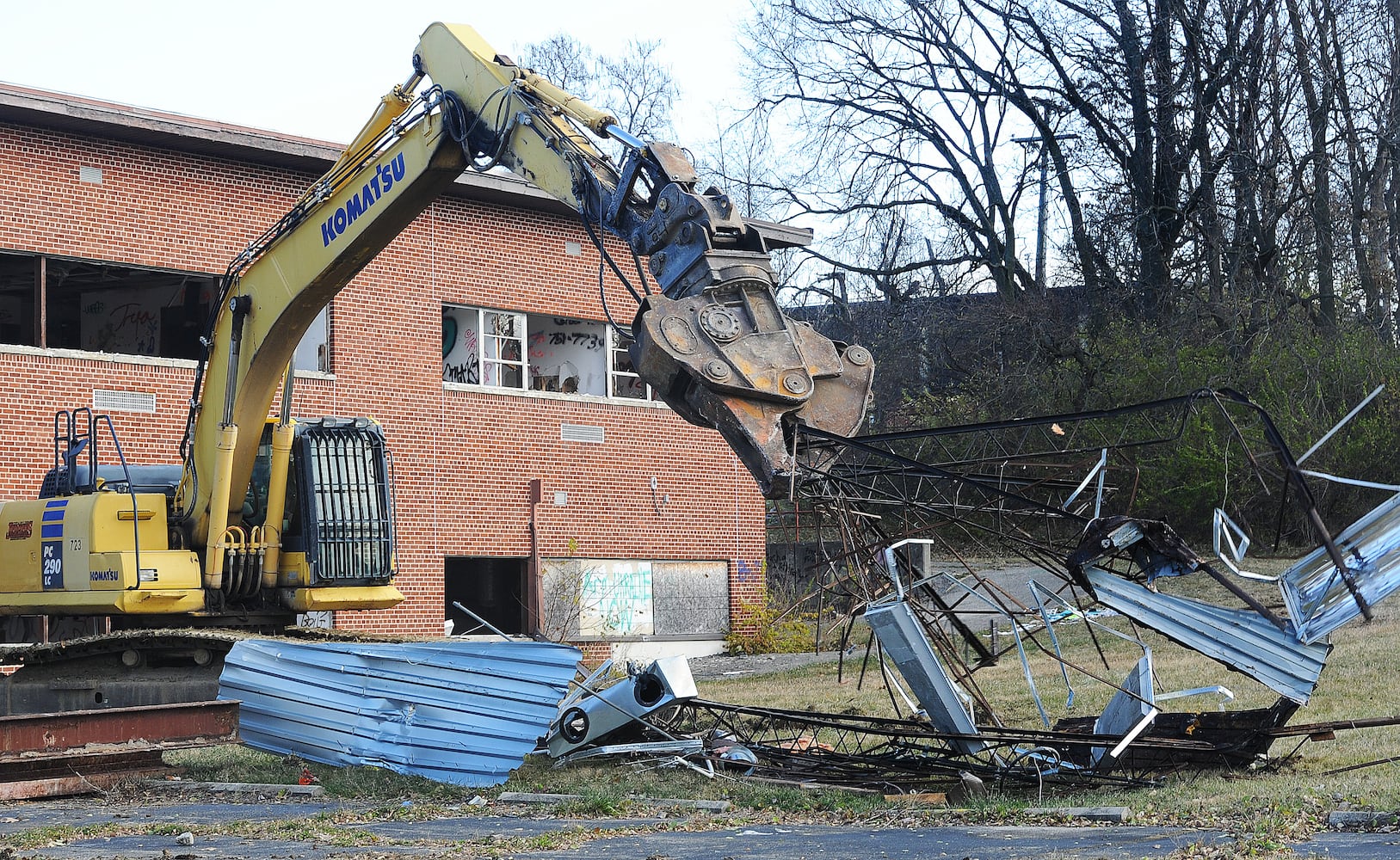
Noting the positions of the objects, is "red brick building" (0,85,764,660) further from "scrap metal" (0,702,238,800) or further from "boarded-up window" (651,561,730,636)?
"scrap metal" (0,702,238,800)

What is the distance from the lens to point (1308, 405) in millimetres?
28141

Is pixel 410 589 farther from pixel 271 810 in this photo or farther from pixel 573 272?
pixel 271 810

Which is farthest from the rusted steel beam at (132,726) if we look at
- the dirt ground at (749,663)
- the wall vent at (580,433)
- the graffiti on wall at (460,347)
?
the wall vent at (580,433)

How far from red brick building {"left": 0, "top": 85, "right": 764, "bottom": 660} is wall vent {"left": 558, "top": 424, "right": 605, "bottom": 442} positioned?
0.03 meters

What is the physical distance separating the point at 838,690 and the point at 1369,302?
62.3 ft

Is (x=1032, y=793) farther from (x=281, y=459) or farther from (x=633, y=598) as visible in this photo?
(x=633, y=598)

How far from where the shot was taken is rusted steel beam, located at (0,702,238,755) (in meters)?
10.3

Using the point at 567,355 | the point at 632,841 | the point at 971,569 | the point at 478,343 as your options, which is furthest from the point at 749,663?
the point at 632,841

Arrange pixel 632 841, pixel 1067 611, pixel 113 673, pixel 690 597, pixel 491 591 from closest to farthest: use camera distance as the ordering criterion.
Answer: pixel 632 841 → pixel 1067 611 → pixel 113 673 → pixel 690 597 → pixel 491 591

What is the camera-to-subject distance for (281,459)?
1319cm

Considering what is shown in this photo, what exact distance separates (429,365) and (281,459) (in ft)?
26.5

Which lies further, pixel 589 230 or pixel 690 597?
pixel 690 597

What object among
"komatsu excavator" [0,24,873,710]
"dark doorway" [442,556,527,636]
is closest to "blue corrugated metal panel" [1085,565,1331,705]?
"komatsu excavator" [0,24,873,710]

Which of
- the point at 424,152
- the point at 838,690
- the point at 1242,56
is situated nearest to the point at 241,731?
the point at 424,152
